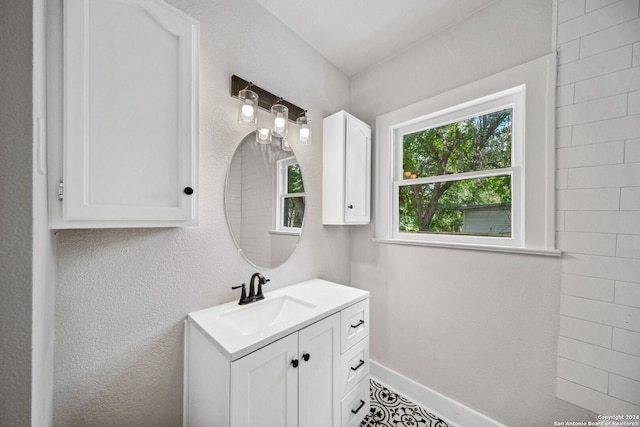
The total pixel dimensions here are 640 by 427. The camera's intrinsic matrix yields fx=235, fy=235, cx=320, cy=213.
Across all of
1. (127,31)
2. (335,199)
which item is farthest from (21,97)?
(335,199)

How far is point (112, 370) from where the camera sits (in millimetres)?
967

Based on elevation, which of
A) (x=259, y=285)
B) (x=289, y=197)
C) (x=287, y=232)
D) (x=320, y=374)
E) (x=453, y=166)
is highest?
(x=453, y=166)

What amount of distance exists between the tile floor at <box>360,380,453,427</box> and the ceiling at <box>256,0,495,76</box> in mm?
2612

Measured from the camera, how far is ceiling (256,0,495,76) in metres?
1.45

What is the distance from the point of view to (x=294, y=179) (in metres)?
1.64

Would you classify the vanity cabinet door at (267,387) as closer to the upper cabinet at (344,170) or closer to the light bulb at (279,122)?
the upper cabinet at (344,170)

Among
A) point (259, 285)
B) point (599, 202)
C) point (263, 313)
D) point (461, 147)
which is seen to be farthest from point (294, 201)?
point (599, 202)

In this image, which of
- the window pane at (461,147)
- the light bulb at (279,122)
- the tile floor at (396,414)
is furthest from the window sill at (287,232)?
the tile floor at (396,414)

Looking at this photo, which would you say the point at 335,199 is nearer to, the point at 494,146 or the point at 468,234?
the point at 468,234

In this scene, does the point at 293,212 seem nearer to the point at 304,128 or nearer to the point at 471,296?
the point at 304,128

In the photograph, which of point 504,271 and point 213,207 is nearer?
point 213,207

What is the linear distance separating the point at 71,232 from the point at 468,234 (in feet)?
6.78

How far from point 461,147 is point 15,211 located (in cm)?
203

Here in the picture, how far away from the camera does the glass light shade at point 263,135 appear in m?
1.41
